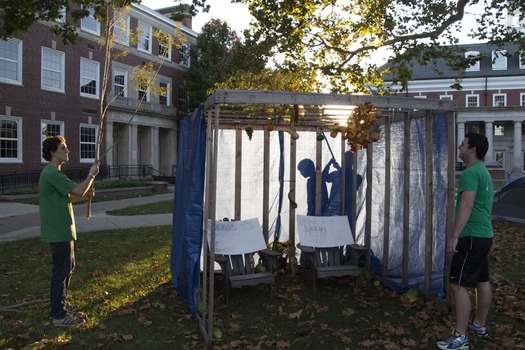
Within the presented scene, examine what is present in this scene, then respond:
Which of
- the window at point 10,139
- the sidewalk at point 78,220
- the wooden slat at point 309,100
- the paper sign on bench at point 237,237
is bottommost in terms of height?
the sidewalk at point 78,220

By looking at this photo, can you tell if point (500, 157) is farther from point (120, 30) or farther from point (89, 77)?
point (120, 30)

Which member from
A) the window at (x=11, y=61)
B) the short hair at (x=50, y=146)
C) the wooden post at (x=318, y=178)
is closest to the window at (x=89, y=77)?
the window at (x=11, y=61)

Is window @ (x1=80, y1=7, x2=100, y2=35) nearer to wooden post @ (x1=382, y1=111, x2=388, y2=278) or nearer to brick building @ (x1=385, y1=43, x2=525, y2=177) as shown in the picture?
wooden post @ (x1=382, y1=111, x2=388, y2=278)

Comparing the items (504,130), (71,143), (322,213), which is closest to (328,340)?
(322,213)

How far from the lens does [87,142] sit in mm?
28047

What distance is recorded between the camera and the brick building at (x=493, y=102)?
45594 millimetres

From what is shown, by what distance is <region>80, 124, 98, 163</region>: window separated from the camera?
27.6 m

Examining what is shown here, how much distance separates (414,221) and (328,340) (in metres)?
2.30

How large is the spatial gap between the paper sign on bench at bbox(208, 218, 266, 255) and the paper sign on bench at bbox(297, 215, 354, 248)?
2.34 ft

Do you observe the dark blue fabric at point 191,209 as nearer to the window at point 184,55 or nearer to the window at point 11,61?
the window at point 11,61

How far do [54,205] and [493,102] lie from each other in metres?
51.3

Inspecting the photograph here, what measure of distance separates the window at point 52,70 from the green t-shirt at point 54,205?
2260cm

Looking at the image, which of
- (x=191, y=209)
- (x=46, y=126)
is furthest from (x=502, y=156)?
(x=191, y=209)

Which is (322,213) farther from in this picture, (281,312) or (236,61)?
(236,61)
